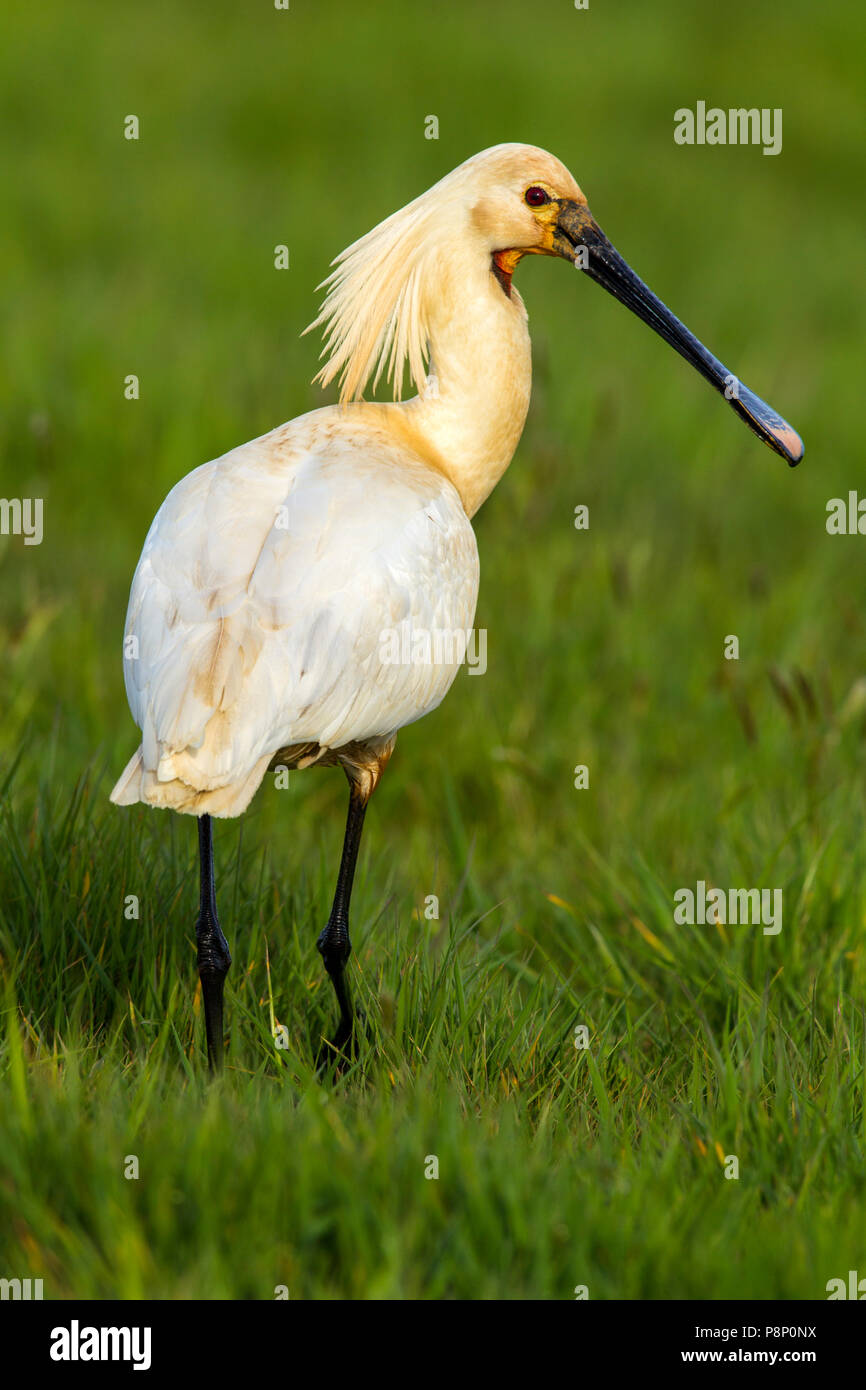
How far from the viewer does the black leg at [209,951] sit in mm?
3494

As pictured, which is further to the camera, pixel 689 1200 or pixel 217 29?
pixel 217 29

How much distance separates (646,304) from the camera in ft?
14.4

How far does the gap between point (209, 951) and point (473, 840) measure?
1031mm

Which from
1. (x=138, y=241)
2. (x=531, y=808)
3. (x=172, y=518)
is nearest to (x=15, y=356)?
(x=138, y=241)

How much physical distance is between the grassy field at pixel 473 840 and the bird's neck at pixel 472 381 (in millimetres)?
1063

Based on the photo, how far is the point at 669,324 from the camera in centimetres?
446

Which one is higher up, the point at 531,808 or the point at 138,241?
the point at 138,241

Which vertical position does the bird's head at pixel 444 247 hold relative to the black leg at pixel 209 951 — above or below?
above

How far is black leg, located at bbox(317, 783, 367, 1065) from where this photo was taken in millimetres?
3688

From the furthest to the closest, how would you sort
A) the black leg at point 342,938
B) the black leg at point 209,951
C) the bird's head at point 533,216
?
the bird's head at point 533,216
the black leg at point 342,938
the black leg at point 209,951

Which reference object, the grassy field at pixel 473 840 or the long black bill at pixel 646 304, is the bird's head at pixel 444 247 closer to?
the long black bill at pixel 646 304

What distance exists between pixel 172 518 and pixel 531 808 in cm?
227

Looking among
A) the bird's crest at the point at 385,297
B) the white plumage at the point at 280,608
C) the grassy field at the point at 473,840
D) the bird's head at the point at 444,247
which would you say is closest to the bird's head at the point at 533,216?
the bird's head at the point at 444,247
